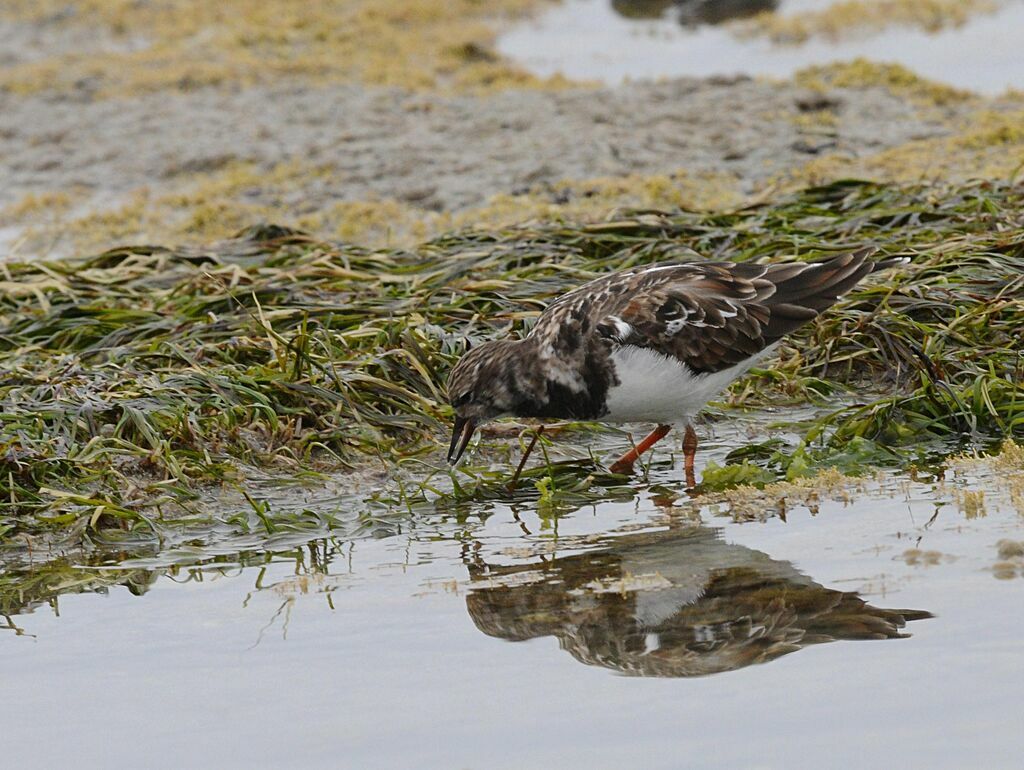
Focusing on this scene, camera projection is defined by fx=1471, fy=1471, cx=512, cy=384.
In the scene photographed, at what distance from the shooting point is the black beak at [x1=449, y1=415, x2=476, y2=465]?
607 centimetres

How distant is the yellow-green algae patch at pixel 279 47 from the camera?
559 inches

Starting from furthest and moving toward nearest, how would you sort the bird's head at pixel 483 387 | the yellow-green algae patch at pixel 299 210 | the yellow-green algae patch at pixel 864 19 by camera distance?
1. the yellow-green algae patch at pixel 864 19
2. the yellow-green algae patch at pixel 299 210
3. the bird's head at pixel 483 387

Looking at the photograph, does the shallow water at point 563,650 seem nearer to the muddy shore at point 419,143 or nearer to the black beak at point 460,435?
the black beak at point 460,435

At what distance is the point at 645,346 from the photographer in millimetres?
5824

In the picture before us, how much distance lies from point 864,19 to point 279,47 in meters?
6.02

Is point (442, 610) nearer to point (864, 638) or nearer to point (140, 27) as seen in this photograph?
point (864, 638)

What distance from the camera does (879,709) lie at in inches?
139

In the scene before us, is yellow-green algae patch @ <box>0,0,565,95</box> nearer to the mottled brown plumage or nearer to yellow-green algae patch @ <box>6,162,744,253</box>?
yellow-green algae patch @ <box>6,162,744,253</box>

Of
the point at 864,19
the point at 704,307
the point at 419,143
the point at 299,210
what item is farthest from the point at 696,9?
the point at 704,307

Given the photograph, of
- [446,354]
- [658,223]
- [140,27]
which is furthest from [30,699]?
[140,27]

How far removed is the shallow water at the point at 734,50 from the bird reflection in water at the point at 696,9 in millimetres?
102

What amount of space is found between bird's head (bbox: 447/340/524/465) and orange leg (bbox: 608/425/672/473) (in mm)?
538

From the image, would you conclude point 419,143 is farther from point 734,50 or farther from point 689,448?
point 689,448

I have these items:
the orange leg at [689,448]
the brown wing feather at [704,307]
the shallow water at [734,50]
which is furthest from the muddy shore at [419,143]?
the orange leg at [689,448]
